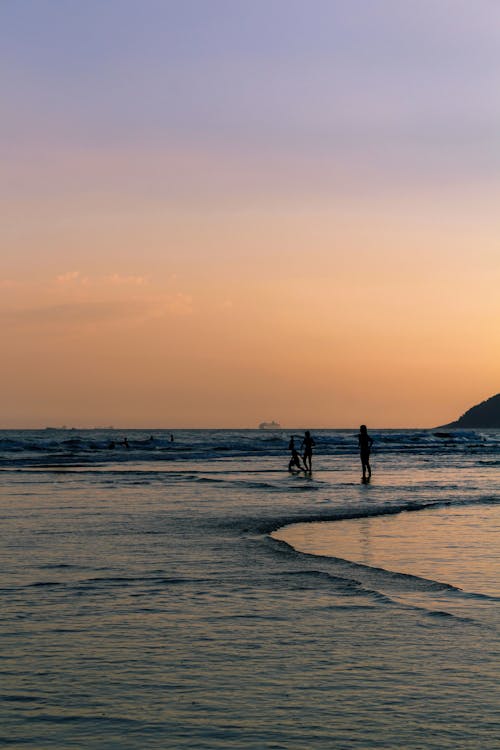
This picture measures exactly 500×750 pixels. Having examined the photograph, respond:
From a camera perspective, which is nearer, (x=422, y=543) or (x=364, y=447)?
(x=422, y=543)

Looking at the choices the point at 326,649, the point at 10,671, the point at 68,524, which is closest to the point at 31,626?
the point at 10,671

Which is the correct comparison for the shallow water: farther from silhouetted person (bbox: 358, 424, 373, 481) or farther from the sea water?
silhouetted person (bbox: 358, 424, 373, 481)

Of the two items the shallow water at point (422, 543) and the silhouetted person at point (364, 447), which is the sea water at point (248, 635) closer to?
the shallow water at point (422, 543)

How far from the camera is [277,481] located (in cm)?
3669

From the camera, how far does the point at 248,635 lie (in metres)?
8.44

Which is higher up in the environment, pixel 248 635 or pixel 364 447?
pixel 364 447

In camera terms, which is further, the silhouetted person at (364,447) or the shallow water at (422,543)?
the silhouetted person at (364,447)

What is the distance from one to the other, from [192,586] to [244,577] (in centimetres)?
95

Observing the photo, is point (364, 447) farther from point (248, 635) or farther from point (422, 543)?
point (248, 635)

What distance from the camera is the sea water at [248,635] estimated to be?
5.98 meters

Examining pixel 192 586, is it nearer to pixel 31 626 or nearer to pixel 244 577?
pixel 244 577

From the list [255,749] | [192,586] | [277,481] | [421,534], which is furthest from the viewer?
[277,481]

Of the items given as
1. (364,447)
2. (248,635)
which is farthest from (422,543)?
(364,447)

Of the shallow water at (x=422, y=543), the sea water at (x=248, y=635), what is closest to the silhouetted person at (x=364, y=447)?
the shallow water at (x=422, y=543)
